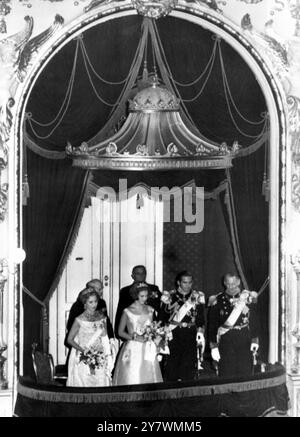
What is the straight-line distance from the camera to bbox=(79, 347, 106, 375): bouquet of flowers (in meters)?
10.3

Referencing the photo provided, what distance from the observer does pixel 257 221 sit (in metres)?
10.7

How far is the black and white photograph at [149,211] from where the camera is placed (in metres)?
10.3

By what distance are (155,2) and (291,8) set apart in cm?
119

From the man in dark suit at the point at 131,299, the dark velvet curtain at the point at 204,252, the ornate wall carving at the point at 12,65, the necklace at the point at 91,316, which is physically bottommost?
the necklace at the point at 91,316

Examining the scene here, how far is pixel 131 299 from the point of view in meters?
10.6

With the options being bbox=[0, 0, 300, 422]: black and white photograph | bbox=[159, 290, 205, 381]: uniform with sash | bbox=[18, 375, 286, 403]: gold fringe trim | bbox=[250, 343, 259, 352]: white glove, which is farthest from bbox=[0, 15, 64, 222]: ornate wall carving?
bbox=[250, 343, 259, 352]: white glove

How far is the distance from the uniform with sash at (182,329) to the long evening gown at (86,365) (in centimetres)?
53

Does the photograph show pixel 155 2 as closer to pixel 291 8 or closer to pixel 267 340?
pixel 291 8

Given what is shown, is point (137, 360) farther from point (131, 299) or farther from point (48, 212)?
point (48, 212)

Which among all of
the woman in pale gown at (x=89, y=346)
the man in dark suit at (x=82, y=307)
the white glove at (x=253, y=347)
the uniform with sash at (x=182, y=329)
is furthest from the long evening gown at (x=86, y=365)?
the white glove at (x=253, y=347)

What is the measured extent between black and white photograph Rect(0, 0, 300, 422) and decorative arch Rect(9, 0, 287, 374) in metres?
0.01

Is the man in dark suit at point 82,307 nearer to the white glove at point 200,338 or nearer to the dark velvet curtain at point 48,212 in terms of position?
the dark velvet curtain at point 48,212

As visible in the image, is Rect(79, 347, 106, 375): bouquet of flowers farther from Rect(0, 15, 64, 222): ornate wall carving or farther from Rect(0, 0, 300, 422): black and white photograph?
Rect(0, 15, 64, 222): ornate wall carving

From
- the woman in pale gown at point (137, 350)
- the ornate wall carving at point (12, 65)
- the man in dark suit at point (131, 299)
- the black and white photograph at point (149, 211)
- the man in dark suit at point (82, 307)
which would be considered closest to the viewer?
the ornate wall carving at point (12, 65)
